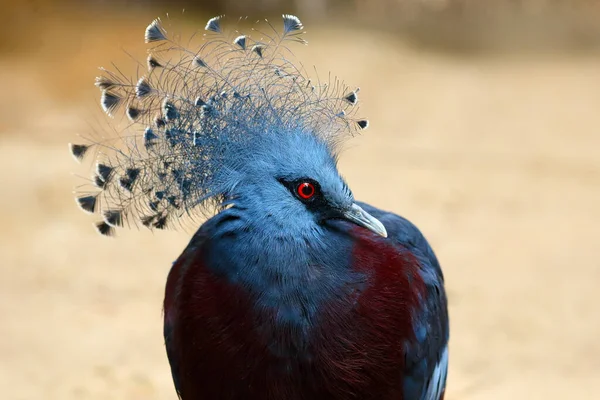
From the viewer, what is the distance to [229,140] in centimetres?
213

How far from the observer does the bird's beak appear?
2150mm

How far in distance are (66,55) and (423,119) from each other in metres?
4.56

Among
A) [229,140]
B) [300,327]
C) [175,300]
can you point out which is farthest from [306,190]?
[175,300]

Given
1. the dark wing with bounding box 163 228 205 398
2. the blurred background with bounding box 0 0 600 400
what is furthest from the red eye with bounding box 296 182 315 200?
the blurred background with bounding box 0 0 600 400

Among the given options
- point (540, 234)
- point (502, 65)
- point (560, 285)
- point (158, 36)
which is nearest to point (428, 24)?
point (502, 65)

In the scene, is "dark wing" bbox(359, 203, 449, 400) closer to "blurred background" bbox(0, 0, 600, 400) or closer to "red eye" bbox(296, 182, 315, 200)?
"red eye" bbox(296, 182, 315, 200)

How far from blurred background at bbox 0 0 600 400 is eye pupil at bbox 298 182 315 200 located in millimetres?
872

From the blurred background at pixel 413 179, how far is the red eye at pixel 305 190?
87 cm

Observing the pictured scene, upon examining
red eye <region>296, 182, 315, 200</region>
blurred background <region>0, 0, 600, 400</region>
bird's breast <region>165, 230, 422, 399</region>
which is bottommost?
bird's breast <region>165, 230, 422, 399</region>

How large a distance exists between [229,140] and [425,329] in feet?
3.10

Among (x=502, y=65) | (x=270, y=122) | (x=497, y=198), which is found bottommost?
(x=270, y=122)

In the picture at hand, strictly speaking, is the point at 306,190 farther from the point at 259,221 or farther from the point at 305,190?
the point at 259,221

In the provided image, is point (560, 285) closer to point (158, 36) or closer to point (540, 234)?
point (540, 234)

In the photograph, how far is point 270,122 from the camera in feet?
7.06
